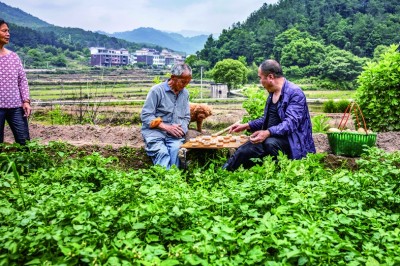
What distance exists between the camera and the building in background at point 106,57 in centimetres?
10153

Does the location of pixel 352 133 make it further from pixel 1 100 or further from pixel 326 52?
pixel 326 52

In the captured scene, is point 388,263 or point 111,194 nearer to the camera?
point 388,263

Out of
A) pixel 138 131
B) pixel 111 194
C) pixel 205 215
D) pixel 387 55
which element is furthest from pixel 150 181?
pixel 387 55

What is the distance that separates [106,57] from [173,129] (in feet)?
352

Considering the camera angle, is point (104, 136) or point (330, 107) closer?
point (104, 136)

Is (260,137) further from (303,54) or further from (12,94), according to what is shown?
(303,54)

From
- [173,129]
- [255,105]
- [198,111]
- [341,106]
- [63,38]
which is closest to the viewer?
[173,129]

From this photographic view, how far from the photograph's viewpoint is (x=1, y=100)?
16.2ft

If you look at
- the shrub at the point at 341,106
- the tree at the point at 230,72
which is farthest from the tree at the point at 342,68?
the shrub at the point at 341,106

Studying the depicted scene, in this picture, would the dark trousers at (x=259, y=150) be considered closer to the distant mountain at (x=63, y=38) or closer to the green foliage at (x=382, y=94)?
the green foliage at (x=382, y=94)

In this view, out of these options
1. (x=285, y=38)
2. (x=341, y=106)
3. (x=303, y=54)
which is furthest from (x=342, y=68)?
(x=341, y=106)

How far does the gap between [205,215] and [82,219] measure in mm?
679

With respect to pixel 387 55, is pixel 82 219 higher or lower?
lower

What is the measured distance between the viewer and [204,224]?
7.31 feet
